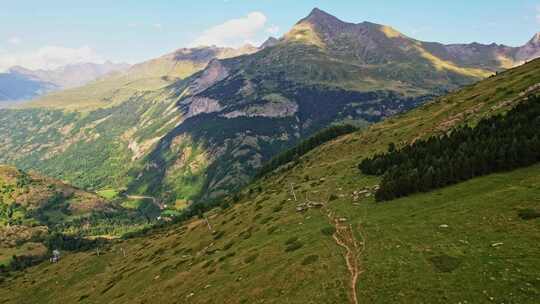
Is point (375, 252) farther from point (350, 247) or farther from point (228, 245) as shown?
point (228, 245)

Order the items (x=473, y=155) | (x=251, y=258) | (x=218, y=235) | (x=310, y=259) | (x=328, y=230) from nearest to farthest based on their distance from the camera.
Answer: (x=310, y=259) → (x=328, y=230) → (x=251, y=258) → (x=473, y=155) → (x=218, y=235)

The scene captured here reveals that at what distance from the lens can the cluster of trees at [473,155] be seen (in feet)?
185

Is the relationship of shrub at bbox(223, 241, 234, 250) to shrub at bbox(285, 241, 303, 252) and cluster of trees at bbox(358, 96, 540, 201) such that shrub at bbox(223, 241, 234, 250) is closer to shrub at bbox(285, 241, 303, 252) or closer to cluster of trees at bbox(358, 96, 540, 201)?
shrub at bbox(285, 241, 303, 252)

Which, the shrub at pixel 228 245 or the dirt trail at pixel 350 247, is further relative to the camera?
the shrub at pixel 228 245

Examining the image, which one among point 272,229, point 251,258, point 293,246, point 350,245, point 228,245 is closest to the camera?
point 350,245

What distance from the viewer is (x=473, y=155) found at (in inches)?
2438

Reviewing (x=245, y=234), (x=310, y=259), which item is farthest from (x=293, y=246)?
(x=245, y=234)

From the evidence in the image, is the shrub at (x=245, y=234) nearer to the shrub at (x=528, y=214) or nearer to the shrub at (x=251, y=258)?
the shrub at (x=251, y=258)

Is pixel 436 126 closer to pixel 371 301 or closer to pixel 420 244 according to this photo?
pixel 420 244

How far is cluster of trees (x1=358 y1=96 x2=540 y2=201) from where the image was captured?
56.3 m

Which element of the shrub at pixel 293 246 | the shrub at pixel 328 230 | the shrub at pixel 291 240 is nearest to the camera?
the shrub at pixel 293 246

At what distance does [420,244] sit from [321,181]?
6447 cm

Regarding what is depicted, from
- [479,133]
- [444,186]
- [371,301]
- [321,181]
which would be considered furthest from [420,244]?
[321,181]

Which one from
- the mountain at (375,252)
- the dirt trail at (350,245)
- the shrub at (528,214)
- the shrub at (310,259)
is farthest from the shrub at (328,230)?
the shrub at (528,214)
